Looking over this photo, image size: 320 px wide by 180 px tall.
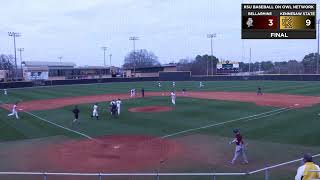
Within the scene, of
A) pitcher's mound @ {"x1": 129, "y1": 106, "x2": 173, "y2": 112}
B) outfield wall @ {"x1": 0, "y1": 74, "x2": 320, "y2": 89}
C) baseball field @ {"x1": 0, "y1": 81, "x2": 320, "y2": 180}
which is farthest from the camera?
outfield wall @ {"x1": 0, "y1": 74, "x2": 320, "y2": 89}

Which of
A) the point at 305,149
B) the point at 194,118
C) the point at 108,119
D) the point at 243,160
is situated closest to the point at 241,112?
the point at 194,118

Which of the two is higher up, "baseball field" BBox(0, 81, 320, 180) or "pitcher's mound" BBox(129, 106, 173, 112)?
"pitcher's mound" BBox(129, 106, 173, 112)

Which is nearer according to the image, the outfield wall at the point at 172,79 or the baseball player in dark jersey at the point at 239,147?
the baseball player in dark jersey at the point at 239,147

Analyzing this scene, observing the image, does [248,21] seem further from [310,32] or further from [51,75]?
[51,75]
